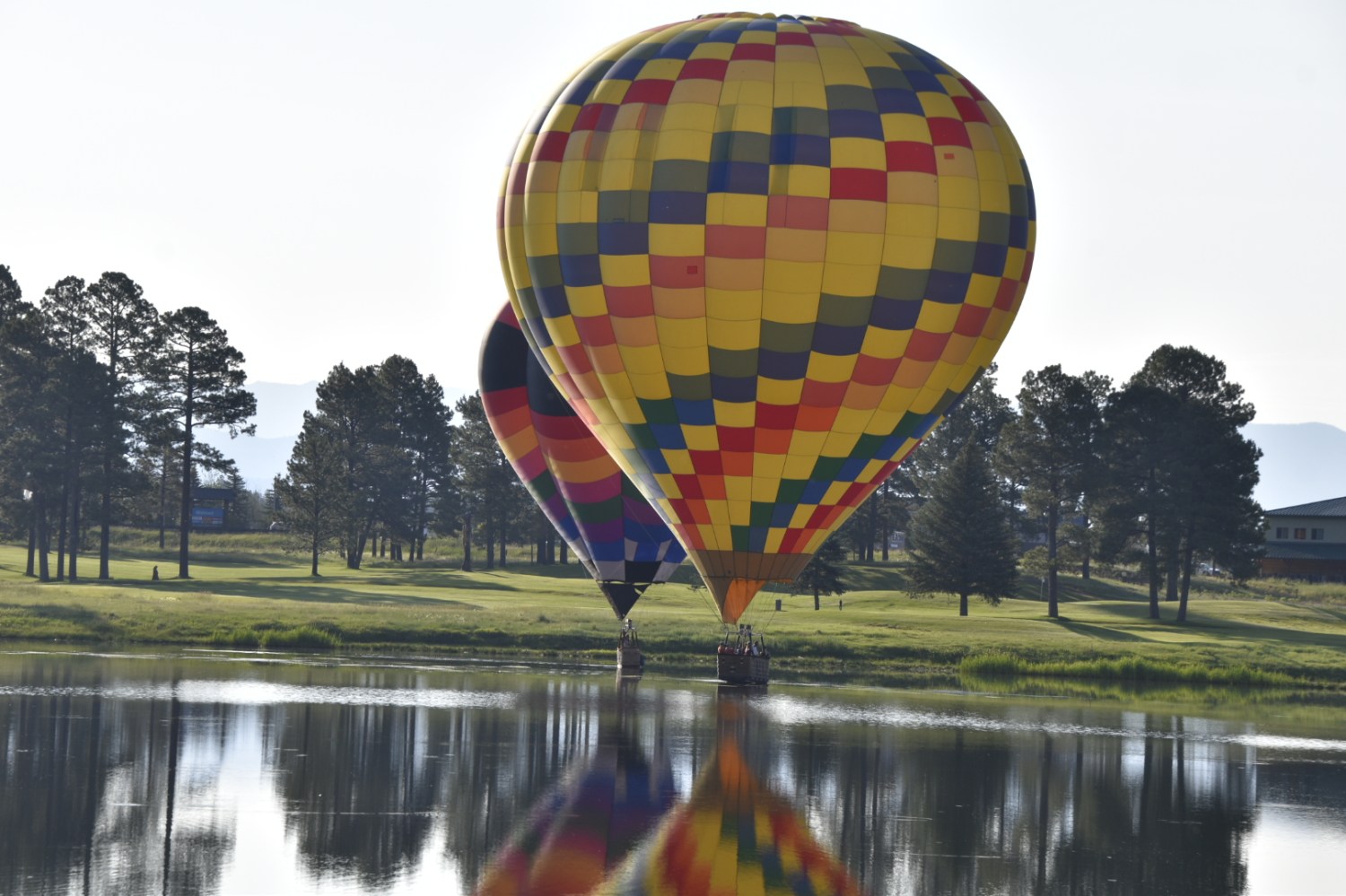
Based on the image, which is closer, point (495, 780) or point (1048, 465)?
point (495, 780)

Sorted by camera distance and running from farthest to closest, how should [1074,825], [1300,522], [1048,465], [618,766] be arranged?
1. [1300,522]
2. [1048,465]
3. [618,766]
4. [1074,825]

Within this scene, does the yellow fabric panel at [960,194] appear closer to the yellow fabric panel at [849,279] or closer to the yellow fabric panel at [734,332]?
the yellow fabric panel at [849,279]

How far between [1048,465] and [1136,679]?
23557 mm

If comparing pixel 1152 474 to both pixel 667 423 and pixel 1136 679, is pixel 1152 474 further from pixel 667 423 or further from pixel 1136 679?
pixel 667 423

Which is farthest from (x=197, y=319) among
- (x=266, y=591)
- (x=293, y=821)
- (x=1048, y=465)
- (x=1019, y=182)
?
Answer: (x=293, y=821)

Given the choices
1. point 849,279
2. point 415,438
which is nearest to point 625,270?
point 849,279

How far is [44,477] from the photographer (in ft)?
267

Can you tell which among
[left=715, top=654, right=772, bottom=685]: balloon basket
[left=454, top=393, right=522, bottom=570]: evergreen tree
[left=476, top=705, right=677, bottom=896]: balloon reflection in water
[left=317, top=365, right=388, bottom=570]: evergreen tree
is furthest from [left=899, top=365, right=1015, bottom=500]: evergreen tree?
[left=476, top=705, right=677, bottom=896]: balloon reflection in water

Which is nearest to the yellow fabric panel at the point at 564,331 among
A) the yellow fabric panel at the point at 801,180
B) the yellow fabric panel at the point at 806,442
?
the yellow fabric panel at the point at 806,442

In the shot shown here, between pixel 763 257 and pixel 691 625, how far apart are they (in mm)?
27857

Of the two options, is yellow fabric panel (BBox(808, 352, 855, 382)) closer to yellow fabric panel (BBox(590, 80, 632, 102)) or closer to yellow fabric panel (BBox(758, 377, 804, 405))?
yellow fabric panel (BBox(758, 377, 804, 405))

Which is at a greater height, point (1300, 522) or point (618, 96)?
point (618, 96)

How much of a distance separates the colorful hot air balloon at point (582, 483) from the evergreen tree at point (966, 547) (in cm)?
3016

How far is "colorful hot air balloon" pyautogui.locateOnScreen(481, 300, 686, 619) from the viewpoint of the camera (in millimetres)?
48031
